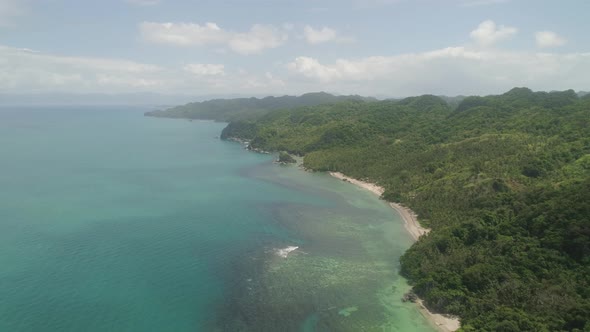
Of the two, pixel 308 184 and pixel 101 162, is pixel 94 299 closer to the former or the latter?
pixel 308 184

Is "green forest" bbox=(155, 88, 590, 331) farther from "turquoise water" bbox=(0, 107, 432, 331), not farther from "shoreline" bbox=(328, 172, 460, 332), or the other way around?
"turquoise water" bbox=(0, 107, 432, 331)

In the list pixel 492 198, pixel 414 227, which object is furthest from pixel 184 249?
pixel 492 198

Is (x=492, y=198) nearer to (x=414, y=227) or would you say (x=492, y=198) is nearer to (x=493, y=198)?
(x=493, y=198)

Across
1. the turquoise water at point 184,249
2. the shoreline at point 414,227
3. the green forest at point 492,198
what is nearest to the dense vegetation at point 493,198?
the green forest at point 492,198

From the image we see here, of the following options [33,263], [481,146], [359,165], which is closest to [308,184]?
[359,165]

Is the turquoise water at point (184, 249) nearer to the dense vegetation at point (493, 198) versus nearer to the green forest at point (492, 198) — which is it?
the dense vegetation at point (493, 198)

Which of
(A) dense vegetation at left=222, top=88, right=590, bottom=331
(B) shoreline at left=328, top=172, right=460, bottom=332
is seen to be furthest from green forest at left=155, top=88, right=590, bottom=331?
(B) shoreline at left=328, top=172, right=460, bottom=332
